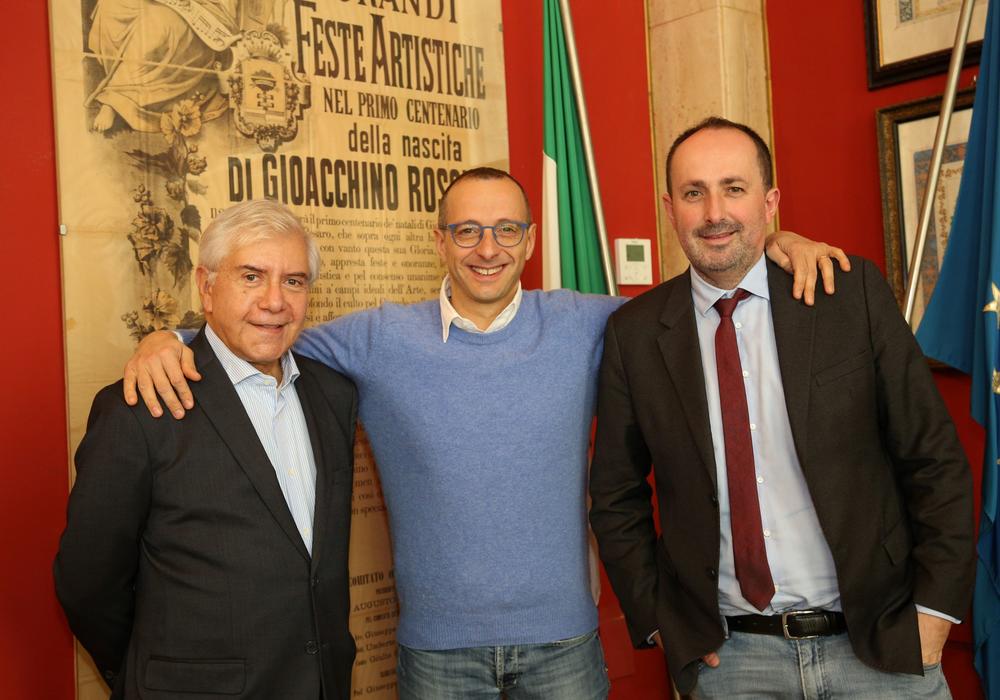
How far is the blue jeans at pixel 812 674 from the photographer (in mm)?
1783

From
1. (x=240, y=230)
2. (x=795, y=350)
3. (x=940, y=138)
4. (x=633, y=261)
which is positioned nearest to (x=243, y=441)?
(x=240, y=230)

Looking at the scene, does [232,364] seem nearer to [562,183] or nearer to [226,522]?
[226,522]

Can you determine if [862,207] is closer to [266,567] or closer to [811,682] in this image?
[811,682]

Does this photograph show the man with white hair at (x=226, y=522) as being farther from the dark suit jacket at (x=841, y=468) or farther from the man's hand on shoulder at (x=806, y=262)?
the man's hand on shoulder at (x=806, y=262)

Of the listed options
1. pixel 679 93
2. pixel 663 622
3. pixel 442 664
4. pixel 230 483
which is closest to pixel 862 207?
pixel 679 93

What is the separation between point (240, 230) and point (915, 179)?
2255 mm

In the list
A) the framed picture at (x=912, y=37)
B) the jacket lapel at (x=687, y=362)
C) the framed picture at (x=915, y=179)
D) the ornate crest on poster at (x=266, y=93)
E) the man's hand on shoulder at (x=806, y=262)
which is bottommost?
the jacket lapel at (x=687, y=362)

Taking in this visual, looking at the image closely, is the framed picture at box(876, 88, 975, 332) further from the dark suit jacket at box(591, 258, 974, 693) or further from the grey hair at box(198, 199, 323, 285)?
the grey hair at box(198, 199, 323, 285)

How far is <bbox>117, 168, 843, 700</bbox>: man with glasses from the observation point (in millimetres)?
2000

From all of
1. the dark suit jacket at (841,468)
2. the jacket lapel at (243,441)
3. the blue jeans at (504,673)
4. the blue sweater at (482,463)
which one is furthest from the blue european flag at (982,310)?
the jacket lapel at (243,441)

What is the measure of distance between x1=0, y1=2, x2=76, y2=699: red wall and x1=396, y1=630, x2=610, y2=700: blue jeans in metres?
0.94

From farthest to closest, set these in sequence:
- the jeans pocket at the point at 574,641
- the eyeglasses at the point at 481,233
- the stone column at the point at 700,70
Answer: the stone column at the point at 700,70 → the eyeglasses at the point at 481,233 → the jeans pocket at the point at 574,641

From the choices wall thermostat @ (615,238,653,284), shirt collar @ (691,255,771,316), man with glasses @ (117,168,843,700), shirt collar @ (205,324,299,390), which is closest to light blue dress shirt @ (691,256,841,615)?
shirt collar @ (691,255,771,316)

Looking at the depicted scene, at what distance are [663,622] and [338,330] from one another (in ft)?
3.30
